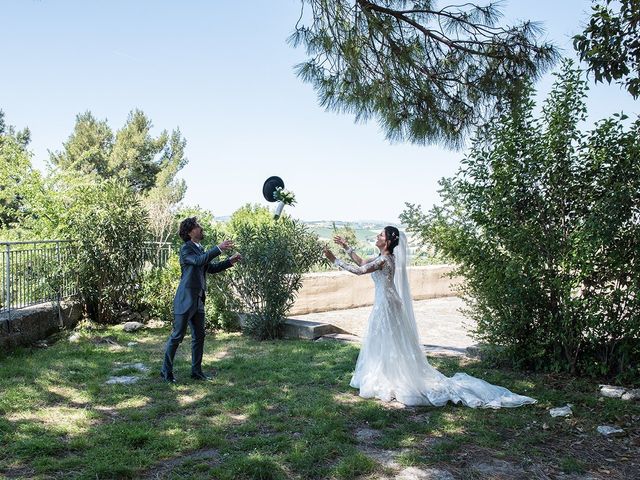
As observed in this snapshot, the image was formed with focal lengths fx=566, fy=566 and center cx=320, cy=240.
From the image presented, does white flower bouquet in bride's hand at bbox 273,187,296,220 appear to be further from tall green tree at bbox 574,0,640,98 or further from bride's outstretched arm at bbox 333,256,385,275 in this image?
tall green tree at bbox 574,0,640,98

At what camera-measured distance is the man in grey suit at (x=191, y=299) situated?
6793mm

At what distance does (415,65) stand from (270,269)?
4.27m

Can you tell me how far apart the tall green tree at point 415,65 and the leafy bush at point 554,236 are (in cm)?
45

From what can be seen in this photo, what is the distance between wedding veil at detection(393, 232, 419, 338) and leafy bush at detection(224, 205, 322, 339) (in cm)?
330

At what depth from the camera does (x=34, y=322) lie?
9305 mm

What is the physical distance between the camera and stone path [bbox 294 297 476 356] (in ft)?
31.8

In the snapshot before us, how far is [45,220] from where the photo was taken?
45.6 ft

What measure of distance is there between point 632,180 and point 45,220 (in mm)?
12768

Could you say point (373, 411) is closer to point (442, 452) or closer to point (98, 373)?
point (442, 452)

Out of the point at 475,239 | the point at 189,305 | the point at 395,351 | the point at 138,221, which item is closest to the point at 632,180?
the point at 475,239

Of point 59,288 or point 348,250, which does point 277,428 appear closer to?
point 348,250

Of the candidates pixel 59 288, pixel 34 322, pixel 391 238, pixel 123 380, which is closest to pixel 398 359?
pixel 391 238

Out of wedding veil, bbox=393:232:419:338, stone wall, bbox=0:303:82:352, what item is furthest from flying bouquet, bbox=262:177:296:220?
stone wall, bbox=0:303:82:352

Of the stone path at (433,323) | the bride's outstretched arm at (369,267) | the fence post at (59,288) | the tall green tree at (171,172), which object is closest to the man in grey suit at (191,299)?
the bride's outstretched arm at (369,267)
